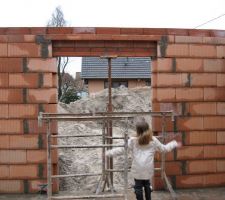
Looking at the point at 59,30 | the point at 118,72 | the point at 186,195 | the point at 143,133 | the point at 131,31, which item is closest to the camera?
the point at 143,133

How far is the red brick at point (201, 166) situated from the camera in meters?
7.05

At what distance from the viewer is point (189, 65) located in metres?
7.03

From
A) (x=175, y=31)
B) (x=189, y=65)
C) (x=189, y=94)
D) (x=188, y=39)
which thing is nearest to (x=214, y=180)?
(x=189, y=94)

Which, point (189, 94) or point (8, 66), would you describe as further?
point (189, 94)

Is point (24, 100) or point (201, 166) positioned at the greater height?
point (24, 100)

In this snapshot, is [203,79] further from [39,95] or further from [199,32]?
[39,95]

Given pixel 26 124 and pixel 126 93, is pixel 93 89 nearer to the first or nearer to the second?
pixel 126 93

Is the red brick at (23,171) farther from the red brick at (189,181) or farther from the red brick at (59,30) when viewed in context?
the red brick at (189,181)

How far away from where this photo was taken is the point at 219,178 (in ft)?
23.6

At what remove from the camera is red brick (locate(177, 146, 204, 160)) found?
702cm

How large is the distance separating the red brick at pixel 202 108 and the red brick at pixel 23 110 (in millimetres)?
2626

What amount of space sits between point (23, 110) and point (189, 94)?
2.81 m

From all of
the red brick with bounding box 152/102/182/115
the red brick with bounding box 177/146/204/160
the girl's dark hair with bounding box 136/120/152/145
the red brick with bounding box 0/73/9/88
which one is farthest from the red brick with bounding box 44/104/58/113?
the girl's dark hair with bounding box 136/120/152/145

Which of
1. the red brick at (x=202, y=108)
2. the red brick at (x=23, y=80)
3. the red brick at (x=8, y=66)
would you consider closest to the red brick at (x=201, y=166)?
the red brick at (x=202, y=108)
